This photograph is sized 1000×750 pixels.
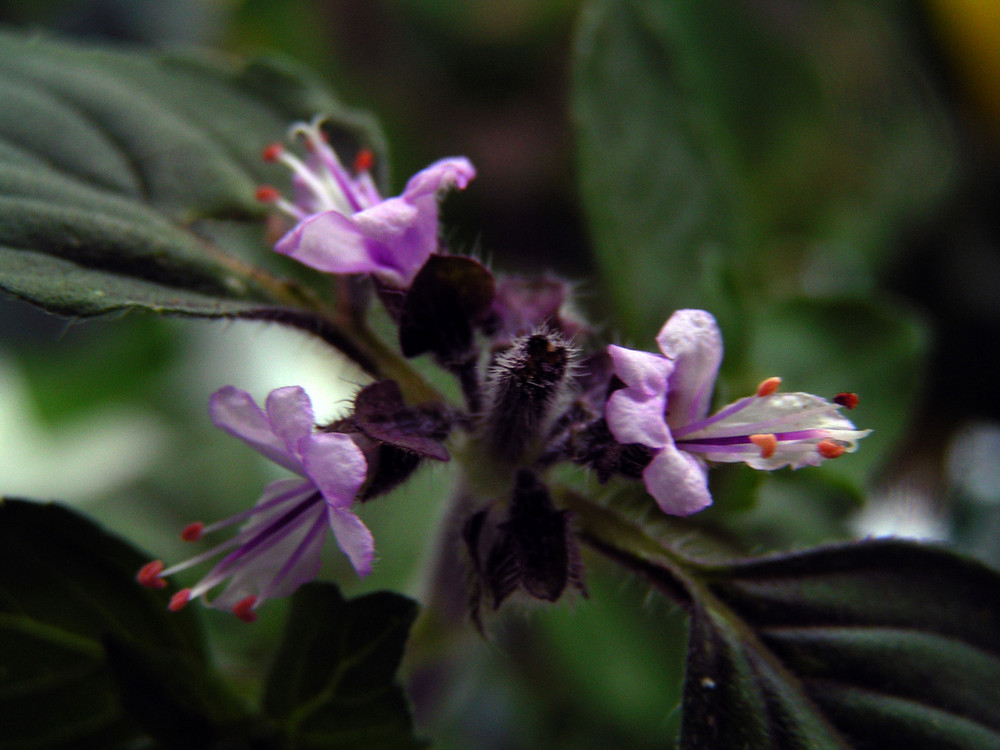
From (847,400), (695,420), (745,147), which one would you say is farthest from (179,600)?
(745,147)

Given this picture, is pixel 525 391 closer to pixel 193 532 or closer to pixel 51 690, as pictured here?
pixel 193 532

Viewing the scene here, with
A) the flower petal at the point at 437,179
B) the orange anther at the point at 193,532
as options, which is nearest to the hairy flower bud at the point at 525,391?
the flower petal at the point at 437,179

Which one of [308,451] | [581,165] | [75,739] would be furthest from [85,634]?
[581,165]

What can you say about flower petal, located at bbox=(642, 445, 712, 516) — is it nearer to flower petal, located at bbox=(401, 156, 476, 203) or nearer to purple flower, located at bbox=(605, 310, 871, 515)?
purple flower, located at bbox=(605, 310, 871, 515)

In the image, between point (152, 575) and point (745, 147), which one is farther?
point (745, 147)

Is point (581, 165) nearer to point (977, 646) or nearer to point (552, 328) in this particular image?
point (552, 328)
